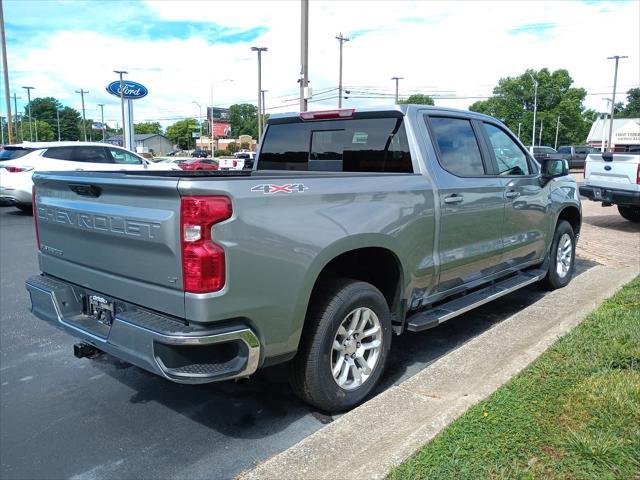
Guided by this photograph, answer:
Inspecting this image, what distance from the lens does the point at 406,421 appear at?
122 inches

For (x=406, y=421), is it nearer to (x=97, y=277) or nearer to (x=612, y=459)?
(x=612, y=459)

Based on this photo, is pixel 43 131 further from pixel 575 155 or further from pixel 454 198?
pixel 454 198

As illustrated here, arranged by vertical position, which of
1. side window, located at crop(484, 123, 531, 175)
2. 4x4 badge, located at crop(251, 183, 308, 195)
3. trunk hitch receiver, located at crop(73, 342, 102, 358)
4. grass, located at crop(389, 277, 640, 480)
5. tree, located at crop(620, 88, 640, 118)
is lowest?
grass, located at crop(389, 277, 640, 480)

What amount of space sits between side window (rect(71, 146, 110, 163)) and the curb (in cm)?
1201

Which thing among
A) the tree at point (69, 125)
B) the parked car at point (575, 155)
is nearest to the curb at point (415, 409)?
the parked car at point (575, 155)

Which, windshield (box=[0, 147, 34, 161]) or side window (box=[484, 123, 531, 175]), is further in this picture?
windshield (box=[0, 147, 34, 161])

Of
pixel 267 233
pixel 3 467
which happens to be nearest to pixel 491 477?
pixel 267 233

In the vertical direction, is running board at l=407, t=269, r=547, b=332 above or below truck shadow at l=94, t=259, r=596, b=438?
above

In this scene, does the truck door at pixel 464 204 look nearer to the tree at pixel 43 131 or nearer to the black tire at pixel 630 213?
the black tire at pixel 630 213

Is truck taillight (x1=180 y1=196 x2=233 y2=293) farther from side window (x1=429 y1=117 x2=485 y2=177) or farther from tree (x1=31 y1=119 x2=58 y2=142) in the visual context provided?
tree (x1=31 y1=119 x2=58 y2=142)

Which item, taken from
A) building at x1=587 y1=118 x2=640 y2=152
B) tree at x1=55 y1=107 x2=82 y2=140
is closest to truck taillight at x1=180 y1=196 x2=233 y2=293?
building at x1=587 y1=118 x2=640 y2=152

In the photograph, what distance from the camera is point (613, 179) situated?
34.8ft

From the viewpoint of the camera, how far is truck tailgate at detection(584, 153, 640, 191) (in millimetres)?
10203

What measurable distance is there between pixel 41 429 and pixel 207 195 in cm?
195
